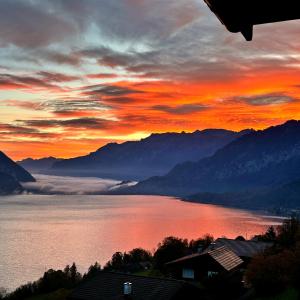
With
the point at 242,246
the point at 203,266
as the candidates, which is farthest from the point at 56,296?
the point at 242,246

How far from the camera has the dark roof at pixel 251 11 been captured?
3453 millimetres

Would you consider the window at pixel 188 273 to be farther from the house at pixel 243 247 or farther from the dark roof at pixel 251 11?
the dark roof at pixel 251 11

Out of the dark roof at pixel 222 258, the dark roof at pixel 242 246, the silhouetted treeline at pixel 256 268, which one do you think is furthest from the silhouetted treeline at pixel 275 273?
the dark roof at pixel 242 246

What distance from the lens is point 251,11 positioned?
3561 millimetres

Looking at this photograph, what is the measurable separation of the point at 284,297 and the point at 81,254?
138387mm

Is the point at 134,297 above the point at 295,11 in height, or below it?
below

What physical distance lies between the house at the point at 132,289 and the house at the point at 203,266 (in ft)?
57.1

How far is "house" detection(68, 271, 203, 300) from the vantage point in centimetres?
4594

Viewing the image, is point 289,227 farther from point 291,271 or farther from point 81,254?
point 81,254

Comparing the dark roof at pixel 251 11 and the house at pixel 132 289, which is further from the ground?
the dark roof at pixel 251 11

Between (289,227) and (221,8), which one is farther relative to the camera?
(289,227)

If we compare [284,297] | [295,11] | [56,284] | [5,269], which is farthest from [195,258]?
[5,269]

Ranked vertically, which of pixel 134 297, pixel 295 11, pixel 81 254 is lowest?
pixel 81 254

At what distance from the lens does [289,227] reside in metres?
86.9
